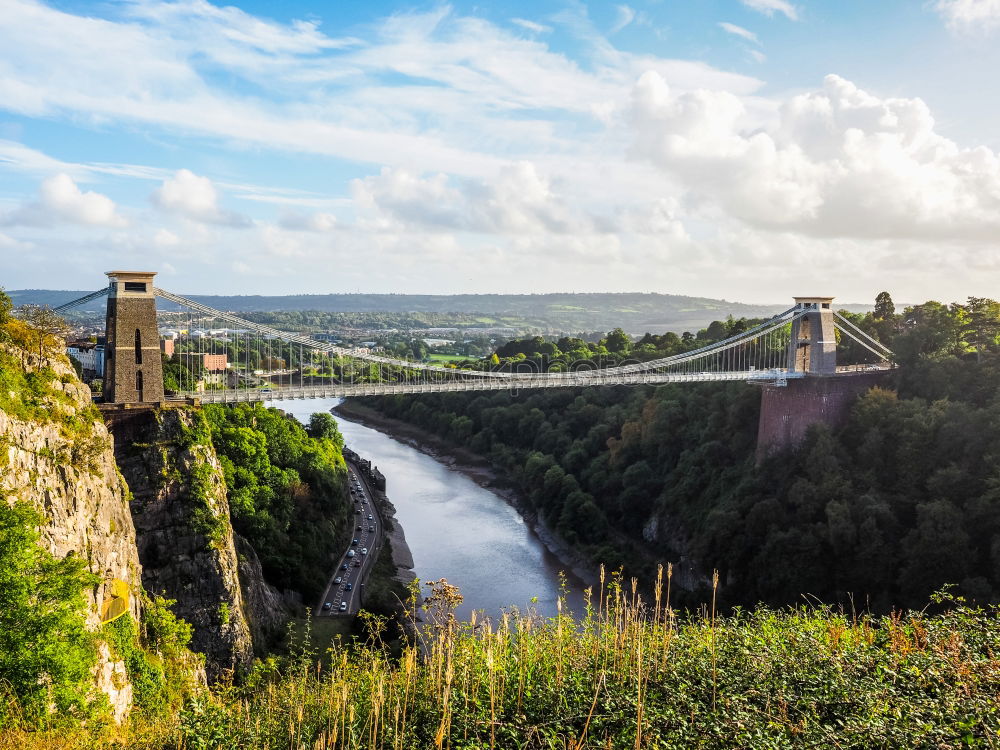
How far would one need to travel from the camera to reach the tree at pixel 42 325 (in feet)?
38.1

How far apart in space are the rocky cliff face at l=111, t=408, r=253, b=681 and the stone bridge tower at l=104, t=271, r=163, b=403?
662 mm

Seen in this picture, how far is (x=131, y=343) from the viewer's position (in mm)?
15422

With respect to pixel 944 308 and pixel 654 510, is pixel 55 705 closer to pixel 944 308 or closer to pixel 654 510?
pixel 654 510

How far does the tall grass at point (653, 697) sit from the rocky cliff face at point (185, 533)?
6873 millimetres

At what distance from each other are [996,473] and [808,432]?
5.32 meters

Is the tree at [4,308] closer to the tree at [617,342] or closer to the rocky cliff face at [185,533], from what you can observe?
the rocky cliff face at [185,533]

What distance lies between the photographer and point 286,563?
63.4 feet

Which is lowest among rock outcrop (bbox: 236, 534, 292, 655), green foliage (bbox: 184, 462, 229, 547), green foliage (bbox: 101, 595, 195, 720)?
rock outcrop (bbox: 236, 534, 292, 655)

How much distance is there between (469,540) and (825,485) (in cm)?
1197

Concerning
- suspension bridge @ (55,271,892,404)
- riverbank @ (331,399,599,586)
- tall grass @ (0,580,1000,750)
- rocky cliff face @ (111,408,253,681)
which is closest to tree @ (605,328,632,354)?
suspension bridge @ (55,271,892,404)

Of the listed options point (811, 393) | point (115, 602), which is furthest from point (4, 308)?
point (811, 393)

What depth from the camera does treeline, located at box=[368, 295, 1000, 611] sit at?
1747 cm

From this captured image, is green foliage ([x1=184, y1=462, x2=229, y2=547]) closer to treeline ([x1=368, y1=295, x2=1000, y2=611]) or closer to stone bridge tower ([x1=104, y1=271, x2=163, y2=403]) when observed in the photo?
stone bridge tower ([x1=104, y1=271, x2=163, y2=403])

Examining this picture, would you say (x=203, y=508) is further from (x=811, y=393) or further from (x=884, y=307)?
(x=884, y=307)
